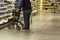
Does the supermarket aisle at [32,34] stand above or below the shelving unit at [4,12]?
below

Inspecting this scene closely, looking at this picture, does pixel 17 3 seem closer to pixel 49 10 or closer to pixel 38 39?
pixel 38 39

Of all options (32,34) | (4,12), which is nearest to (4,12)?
(4,12)

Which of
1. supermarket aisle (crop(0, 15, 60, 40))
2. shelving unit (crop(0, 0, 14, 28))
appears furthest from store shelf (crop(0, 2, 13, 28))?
supermarket aisle (crop(0, 15, 60, 40))

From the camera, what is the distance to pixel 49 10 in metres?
21.7

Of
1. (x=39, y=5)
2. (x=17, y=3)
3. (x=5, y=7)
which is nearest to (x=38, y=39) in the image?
(x=17, y=3)

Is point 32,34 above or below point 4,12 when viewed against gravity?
below

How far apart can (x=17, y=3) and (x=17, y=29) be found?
128 cm

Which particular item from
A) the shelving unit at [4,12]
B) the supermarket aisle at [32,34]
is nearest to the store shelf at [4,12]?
the shelving unit at [4,12]

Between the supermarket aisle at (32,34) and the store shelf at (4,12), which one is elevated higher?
the store shelf at (4,12)

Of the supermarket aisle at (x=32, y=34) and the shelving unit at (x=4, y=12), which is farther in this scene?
the shelving unit at (x=4, y=12)

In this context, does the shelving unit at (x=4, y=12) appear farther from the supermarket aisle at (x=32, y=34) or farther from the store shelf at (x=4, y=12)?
the supermarket aisle at (x=32, y=34)

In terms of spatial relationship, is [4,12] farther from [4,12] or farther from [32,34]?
[32,34]

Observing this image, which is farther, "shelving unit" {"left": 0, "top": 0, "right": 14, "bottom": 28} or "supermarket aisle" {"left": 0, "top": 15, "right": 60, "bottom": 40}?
"shelving unit" {"left": 0, "top": 0, "right": 14, "bottom": 28}

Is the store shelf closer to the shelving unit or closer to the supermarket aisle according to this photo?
the shelving unit
